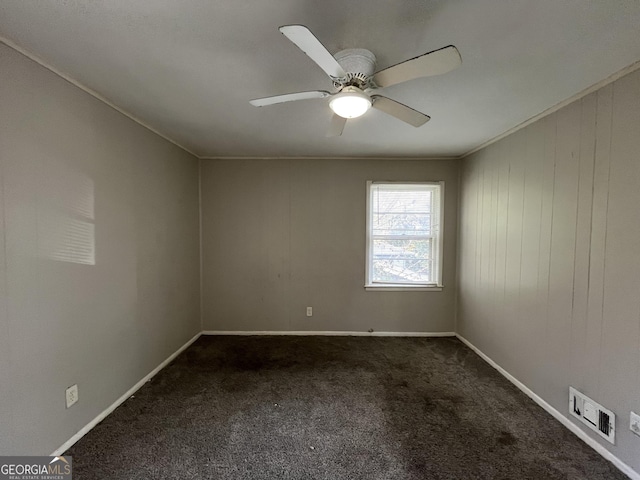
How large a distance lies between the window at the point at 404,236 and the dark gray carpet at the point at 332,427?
112 centimetres

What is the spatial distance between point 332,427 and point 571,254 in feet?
6.75

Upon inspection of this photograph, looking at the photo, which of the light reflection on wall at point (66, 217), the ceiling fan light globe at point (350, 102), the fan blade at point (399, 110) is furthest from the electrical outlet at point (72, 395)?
the fan blade at point (399, 110)

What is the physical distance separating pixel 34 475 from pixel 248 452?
1.11 meters

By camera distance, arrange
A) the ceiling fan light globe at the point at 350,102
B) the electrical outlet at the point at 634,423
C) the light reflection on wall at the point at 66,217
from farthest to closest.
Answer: the light reflection on wall at the point at 66,217 → the electrical outlet at the point at 634,423 → the ceiling fan light globe at the point at 350,102

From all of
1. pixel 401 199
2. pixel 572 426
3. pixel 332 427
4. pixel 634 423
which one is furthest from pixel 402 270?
pixel 634 423

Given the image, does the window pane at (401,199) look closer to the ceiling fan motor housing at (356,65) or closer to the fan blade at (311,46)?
the ceiling fan motor housing at (356,65)

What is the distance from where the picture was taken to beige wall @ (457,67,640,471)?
5.50 feet

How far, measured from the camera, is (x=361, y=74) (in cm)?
149

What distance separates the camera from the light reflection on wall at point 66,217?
1703 mm

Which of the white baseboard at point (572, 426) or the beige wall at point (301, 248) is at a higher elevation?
the beige wall at point (301, 248)

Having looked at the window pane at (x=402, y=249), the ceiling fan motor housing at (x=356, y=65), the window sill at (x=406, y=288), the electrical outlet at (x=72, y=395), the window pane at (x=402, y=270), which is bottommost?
the electrical outlet at (x=72, y=395)

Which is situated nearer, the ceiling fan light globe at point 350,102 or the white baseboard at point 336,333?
the ceiling fan light globe at point 350,102

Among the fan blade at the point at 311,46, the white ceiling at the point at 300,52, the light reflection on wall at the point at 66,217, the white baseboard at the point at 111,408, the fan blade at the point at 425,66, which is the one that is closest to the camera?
the fan blade at the point at 311,46

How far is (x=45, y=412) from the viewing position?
169 centimetres
